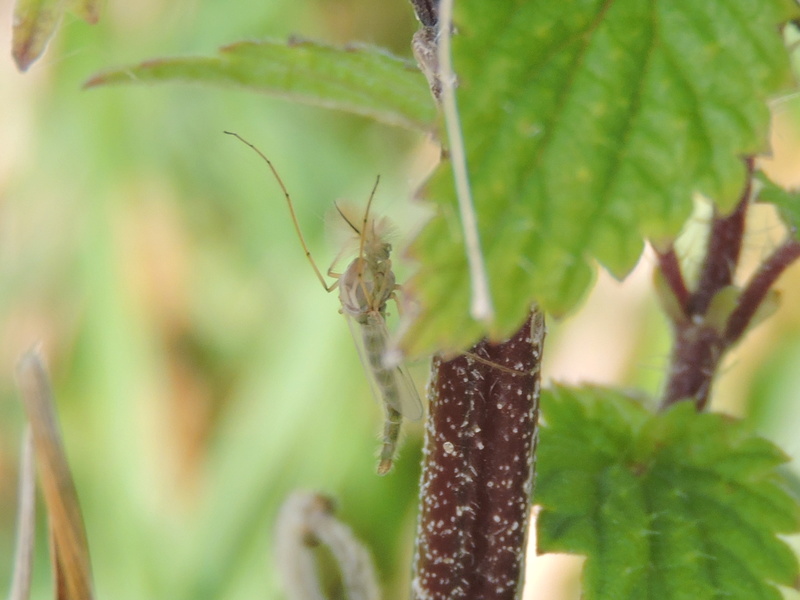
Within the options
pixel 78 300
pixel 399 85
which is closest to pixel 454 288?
pixel 399 85

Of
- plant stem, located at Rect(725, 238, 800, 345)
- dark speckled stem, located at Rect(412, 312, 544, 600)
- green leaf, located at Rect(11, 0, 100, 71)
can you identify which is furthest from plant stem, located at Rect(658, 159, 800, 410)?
green leaf, located at Rect(11, 0, 100, 71)

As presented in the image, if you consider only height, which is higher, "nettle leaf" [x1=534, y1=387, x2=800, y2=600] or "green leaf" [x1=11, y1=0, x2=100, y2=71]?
"green leaf" [x1=11, y1=0, x2=100, y2=71]

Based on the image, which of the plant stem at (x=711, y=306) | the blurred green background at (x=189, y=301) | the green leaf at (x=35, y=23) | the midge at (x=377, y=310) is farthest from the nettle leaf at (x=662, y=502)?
the blurred green background at (x=189, y=301)

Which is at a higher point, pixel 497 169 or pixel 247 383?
pixel 247 383

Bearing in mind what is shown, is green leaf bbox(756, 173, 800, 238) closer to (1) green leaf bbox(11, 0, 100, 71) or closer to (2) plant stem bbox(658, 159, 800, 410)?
(2) plant stem bbox(658, 159, 800, 410)

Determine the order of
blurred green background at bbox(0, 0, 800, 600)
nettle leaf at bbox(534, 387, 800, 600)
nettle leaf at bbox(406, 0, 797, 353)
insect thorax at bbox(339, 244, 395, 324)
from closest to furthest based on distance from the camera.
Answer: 1. nettle leaf at bbox(406, 0, 797, 353)
2. nettle leaf at bbox(534, 387, 800, 600)
3. insect thorax at bbox(339, 244, 395, 324)
4. blurred green background at bbox(0, 0, 800, 600)

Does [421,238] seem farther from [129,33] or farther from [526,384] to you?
[129,33]

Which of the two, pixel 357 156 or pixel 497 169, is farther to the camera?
pixel 357 156

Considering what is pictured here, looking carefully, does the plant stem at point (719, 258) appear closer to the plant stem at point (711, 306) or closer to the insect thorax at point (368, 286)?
the plant stem at point (711, 306)
